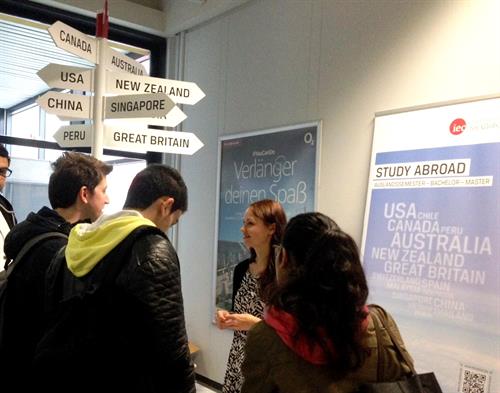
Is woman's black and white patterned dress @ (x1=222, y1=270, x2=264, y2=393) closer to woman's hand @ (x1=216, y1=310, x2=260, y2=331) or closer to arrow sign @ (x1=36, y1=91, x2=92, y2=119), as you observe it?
woman's hand @ (x1=216, y1=310, x2=260, y2=331)

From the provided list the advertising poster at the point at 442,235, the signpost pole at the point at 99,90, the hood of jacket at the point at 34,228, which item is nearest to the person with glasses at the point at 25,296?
the hood of jacket at the point at 34,228

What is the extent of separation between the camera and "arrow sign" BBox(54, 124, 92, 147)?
2314 mm

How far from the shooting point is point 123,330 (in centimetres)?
127

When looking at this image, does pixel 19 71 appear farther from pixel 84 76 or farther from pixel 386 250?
pixel 386 250

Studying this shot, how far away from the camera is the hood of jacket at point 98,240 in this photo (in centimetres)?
132

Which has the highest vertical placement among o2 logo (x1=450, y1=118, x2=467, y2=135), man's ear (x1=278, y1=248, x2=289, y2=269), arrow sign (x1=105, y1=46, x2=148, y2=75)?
arrow sign (x1=105, y1=46, x2=148, y2=75)

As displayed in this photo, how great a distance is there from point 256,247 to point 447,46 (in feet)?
4.85

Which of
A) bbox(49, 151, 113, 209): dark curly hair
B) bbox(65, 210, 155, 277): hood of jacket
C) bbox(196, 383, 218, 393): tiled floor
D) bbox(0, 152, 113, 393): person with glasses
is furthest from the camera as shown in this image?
bbox(196, 383, 218, 393): tiled floor

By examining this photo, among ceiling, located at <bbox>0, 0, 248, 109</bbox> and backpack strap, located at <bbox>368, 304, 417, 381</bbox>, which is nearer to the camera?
backpack strap, located at <bbox>368, 304, 417, 381</bbox>

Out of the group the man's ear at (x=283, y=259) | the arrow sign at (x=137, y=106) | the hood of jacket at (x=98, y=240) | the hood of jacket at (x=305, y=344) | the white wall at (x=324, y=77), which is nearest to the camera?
the hood of jacket at (x=305, y=344)

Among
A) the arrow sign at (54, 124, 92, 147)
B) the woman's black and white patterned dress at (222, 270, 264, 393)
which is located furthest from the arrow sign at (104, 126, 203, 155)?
the woman's black and white patterned dress at (222, 270, 264, 393)

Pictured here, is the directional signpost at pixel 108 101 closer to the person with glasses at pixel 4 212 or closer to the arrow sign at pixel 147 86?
the arrow sign at pixel 147 86

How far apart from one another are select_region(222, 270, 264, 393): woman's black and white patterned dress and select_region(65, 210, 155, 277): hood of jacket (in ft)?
3.25

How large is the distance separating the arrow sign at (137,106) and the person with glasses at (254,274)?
2.20 feet
